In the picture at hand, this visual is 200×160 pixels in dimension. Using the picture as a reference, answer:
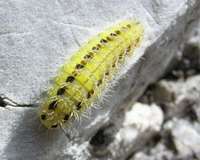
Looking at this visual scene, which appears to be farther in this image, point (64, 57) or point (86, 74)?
point (64, 57)

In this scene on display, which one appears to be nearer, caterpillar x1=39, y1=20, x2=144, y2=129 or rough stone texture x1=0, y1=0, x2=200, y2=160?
caterpillar x1=39, y1=20, x2=144, y2=129

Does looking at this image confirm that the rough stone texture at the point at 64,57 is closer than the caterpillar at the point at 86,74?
No

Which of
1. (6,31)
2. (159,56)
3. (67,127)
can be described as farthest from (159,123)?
(6,31)

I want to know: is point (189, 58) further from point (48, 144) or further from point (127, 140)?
point (48, 144)
